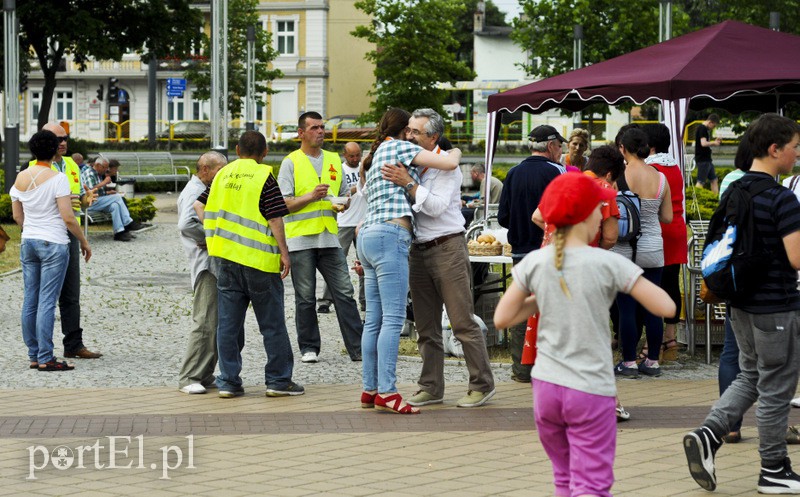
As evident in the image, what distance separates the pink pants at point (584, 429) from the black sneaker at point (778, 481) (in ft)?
5.94

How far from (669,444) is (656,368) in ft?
7.94

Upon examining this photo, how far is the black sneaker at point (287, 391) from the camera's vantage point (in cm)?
871

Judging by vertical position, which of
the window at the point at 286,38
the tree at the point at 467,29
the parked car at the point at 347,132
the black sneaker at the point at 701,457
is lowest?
the black sneaker at the point at 701,457

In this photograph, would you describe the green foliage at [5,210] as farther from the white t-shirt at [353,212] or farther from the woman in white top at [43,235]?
the woman in white top at [43,235]

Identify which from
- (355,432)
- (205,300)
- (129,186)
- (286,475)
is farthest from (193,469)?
(129,186)

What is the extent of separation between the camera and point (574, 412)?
4.54 metres

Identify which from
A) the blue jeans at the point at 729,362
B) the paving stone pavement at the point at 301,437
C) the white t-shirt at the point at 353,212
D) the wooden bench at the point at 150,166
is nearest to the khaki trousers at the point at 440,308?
the paving stone pavement at the point at 301,437

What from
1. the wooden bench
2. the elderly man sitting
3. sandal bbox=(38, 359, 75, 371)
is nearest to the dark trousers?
sandal bbox=(38, 359, 75, 371)

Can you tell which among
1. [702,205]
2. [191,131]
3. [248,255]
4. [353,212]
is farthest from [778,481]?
[191,131]

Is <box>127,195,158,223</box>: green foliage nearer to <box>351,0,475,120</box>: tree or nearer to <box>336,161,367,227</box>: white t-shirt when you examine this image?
<box>336,161,367,227</box>: white t-shirt

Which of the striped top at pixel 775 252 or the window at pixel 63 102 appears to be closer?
the striped top at pixel 775 252

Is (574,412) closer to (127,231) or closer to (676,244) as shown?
(676,244)

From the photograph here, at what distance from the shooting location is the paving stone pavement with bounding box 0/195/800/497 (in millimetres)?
6297

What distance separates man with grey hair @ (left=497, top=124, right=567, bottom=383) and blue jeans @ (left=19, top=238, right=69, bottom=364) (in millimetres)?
3509
